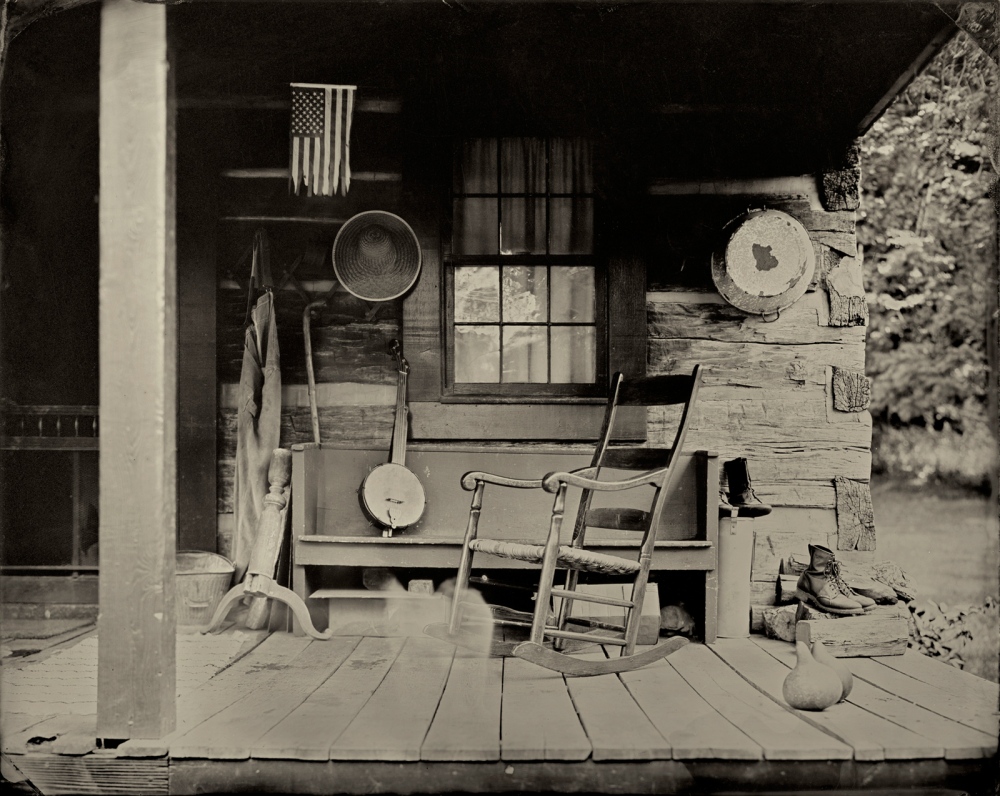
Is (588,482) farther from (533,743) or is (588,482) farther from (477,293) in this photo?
(477,293)

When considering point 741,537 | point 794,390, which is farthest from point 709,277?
point 741,537

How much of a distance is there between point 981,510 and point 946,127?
4546 mm

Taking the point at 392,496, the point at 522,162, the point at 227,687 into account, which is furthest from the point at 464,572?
the point at 522,162

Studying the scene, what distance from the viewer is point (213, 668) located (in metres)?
3.57

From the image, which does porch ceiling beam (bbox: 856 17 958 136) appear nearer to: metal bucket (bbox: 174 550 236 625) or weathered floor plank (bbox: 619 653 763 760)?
weathered floor plank (bbox: 619 653 763 760)

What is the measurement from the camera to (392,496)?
14.0 ft

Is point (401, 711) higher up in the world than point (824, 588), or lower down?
lower down

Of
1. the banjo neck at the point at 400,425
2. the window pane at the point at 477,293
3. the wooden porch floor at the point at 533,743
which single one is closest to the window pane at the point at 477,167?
the window pane at the point at 477,293

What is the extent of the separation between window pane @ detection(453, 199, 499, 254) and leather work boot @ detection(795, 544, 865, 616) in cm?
220

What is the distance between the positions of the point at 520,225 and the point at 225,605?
2376 millimetres

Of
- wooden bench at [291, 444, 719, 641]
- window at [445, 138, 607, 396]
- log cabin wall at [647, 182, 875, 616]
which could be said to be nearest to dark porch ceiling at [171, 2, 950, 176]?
window at [445, 138, 607, 396]

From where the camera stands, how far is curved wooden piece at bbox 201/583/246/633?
405cm

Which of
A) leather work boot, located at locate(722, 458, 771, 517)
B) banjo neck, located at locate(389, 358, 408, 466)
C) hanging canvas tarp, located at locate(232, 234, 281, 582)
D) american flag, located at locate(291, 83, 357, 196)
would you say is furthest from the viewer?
hanging canvas tarp, located at locate(232, 234, 281, 582)

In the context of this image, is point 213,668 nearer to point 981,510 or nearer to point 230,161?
point 230,161
